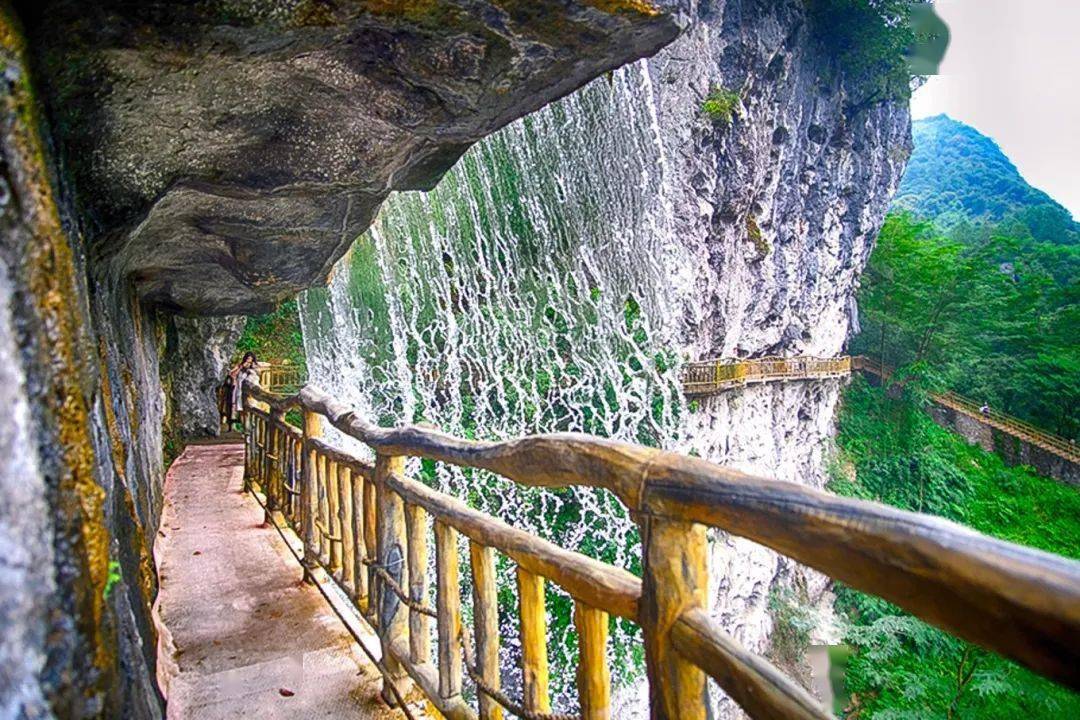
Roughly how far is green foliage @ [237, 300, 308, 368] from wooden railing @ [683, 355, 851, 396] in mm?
11130

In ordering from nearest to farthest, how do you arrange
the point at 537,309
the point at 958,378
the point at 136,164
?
1. the point at 136,164
2. the point at 537,309
3. the point at 958,378

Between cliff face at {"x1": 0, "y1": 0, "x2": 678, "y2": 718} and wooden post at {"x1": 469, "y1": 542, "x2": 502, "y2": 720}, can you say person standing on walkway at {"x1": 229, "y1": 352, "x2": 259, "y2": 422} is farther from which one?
wooden post at {"x1": 469, "y1": 542, "x2": 502, "y2": 720}

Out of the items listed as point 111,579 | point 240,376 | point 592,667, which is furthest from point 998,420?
point 111,579

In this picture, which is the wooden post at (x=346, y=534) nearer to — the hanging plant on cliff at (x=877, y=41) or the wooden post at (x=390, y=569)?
the wooden post at (x=390, y=569)

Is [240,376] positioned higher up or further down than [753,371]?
higher up

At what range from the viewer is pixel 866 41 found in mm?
16359

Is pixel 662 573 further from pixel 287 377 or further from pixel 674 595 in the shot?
pixel 287 377

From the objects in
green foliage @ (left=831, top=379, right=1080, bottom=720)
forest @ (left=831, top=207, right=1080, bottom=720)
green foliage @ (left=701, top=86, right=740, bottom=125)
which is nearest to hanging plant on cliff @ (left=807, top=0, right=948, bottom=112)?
green foliage @ (left=701, top=86, right=740, bottom=125)

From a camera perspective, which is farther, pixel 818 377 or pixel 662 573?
pixel 818 377

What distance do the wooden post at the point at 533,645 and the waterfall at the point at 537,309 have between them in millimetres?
7701

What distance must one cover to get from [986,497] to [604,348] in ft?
56.5

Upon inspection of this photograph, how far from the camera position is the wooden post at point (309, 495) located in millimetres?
3582

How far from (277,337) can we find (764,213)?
13890mm

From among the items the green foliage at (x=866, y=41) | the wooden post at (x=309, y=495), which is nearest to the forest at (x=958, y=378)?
the green foliage at (x=866, y=41)
